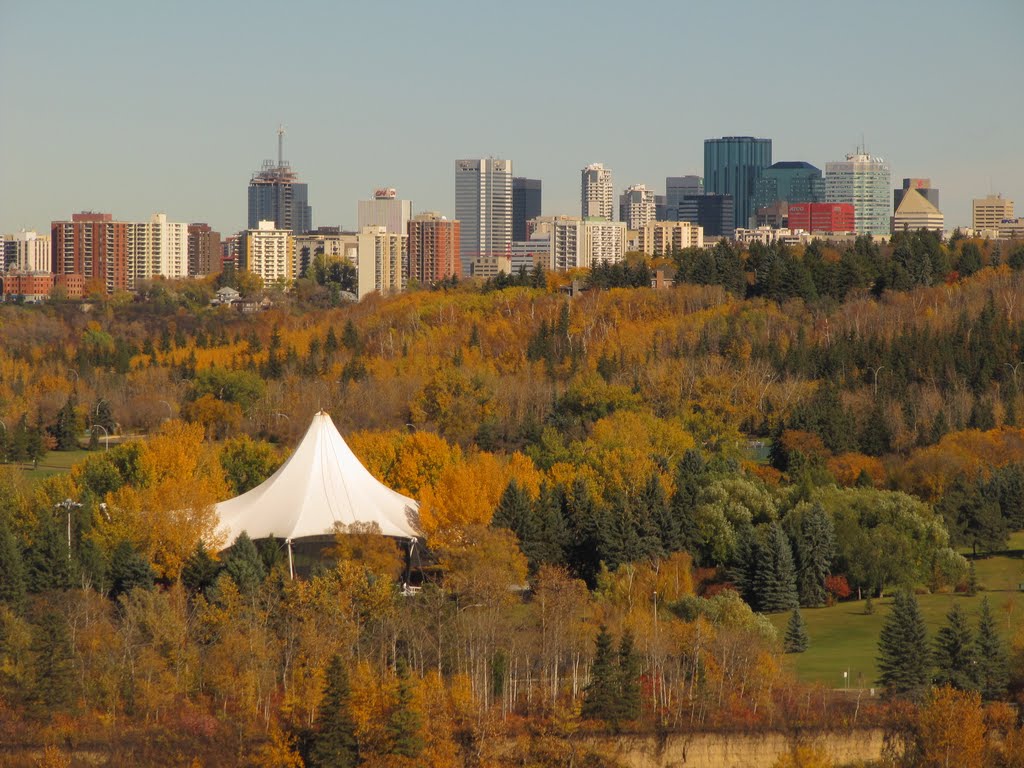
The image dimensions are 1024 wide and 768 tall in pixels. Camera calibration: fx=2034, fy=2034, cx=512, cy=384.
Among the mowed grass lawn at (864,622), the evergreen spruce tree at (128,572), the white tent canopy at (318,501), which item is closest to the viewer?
the mowed grass lawn at (864,622)

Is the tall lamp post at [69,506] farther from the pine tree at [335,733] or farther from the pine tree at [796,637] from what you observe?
the pine tree at [796,637]

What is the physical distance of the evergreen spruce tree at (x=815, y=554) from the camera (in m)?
48.1

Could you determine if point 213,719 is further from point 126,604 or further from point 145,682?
point 126,604

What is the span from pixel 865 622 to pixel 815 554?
3.20 meters

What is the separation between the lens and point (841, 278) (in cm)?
9725

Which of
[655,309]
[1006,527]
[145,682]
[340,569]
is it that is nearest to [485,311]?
[655,309]

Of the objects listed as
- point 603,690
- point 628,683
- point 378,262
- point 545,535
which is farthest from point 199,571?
point 378,262

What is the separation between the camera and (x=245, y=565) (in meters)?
45.2

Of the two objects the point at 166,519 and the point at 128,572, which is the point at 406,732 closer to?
the point at 128,572

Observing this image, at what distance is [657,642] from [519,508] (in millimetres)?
12168

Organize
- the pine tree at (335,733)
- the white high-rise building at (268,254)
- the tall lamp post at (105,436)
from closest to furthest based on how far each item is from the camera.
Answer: the pine tree at (335,733)
the tall lamp post at (105,436)
the white high-rise building at (268,254)

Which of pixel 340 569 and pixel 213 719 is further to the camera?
A: pixel 340 569

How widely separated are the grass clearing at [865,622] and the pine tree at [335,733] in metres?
9.70

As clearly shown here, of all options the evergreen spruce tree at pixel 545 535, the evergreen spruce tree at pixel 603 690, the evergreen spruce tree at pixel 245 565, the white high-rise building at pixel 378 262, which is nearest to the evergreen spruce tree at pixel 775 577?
the evergreen spruce tree at pixel 545 535
